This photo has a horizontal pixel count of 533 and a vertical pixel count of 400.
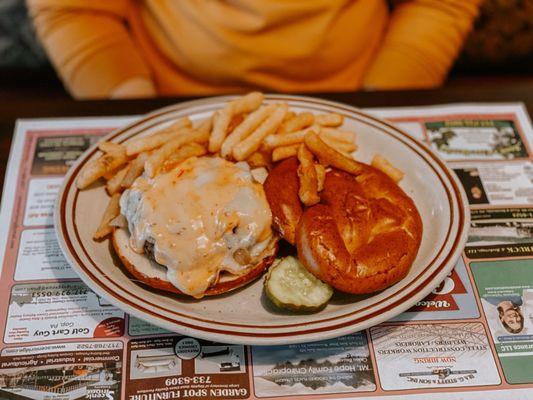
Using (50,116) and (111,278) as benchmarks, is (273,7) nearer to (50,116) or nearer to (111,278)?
(50,116)

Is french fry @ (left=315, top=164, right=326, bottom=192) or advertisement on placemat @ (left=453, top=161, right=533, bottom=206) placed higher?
advertisement on placemat @ (left=453, top=161, right=533, bottom=206)

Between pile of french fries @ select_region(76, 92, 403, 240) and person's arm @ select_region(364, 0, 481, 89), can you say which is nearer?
pile of french fries @ select_region(76, 92, 403, 240)

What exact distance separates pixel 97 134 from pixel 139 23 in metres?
0.68

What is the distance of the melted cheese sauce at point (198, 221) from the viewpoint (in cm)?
144

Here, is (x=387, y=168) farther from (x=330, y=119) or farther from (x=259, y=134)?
(x=259, y=134)

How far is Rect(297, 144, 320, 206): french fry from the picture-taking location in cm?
154

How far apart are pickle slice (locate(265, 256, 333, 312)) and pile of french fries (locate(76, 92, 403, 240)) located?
0.56ft

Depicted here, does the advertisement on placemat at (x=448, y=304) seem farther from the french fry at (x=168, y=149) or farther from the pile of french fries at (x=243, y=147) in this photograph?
the french fry at (x=168, y=149)

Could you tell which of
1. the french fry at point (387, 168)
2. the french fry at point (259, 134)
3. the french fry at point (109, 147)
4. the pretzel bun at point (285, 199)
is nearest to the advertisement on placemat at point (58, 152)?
the french fry at point (109, 147)

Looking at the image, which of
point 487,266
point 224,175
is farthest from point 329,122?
point 487,266

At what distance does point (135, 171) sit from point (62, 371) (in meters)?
0.54

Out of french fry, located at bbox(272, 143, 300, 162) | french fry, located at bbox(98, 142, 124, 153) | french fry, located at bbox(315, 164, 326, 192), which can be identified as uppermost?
french fry, located at bbox(98, 142, 124, 153)

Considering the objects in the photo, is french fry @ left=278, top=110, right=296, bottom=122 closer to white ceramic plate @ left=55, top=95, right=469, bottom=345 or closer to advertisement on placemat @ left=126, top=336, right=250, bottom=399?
white ceramic plate @ left=55, top=95, right=469, bottom=345

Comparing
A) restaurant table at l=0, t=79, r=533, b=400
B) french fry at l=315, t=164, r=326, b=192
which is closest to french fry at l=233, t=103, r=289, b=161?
french fry at l=315, t=164, r=326, b=192
